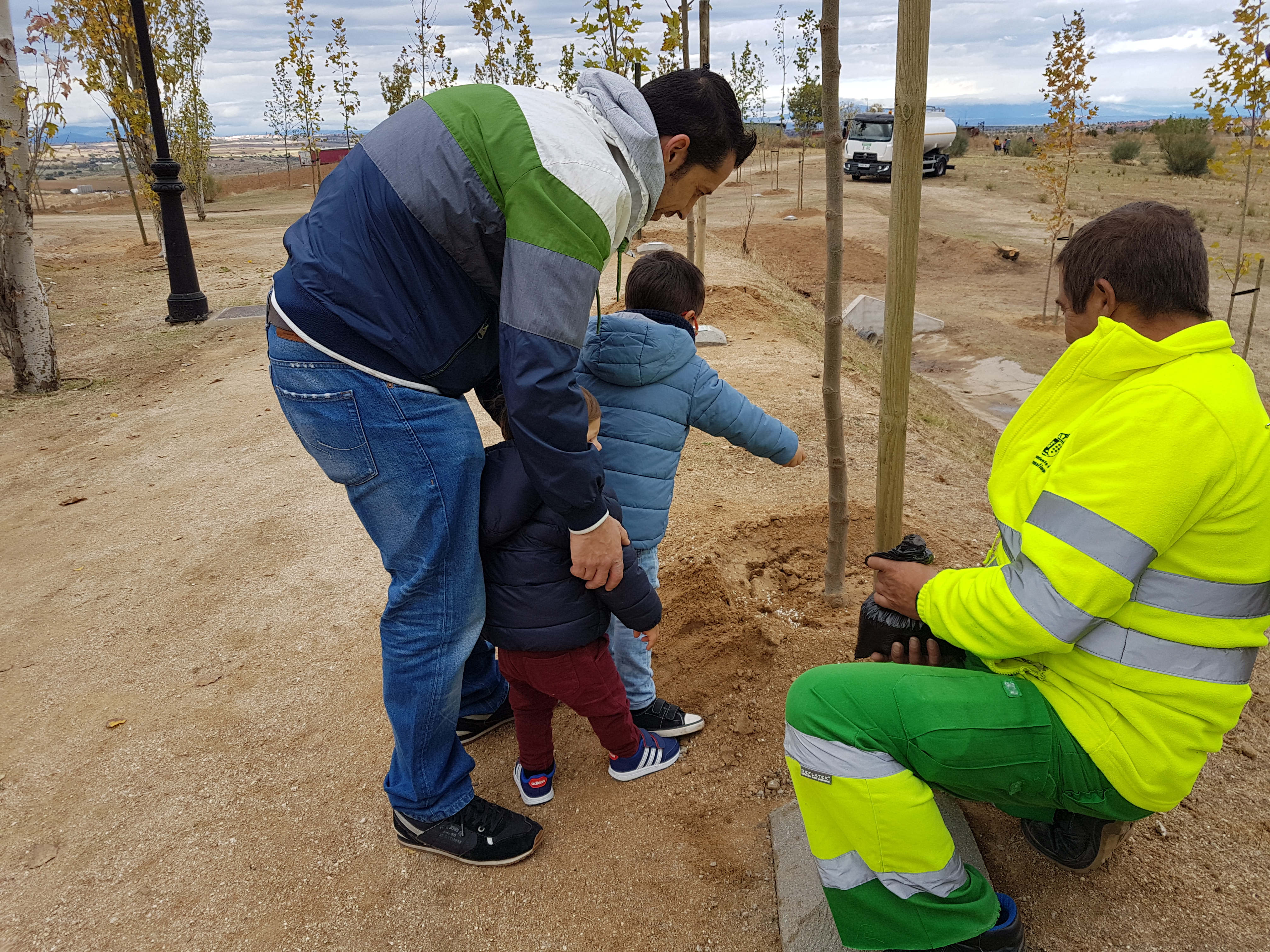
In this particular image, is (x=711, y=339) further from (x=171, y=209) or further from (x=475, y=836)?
(x=171, y=209)

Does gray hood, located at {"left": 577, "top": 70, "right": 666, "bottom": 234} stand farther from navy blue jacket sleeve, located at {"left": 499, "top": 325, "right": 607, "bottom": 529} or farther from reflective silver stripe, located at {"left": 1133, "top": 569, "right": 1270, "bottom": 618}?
reflective silver stripe, located at {"left": 1133, "top": 569, "right": 1270, "bottom": 618}

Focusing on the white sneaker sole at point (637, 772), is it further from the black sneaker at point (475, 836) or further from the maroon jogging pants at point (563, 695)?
the black sneaker at point (475, 836)

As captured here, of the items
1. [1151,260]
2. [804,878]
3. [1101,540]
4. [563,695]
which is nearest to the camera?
[1101,540]

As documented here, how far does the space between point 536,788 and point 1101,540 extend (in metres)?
1.67

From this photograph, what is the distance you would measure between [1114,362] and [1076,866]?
123 centimetres

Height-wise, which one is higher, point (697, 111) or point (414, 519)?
point (697, 111)

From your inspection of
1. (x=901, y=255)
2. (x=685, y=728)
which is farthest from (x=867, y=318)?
(x=685, y=728)

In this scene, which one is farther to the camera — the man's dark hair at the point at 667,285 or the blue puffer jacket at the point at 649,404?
the man's dark hair at the point at 667,285

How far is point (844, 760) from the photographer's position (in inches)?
64.2

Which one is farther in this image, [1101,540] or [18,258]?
[18,258]

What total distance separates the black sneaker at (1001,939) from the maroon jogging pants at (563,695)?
0.97m

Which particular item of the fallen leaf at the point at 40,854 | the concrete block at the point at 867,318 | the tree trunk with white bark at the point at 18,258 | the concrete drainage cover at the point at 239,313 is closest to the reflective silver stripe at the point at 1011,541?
the fallen leaf at the point at 40,854

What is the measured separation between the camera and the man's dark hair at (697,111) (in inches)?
76.4

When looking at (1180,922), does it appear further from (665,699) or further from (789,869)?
(665,699)
